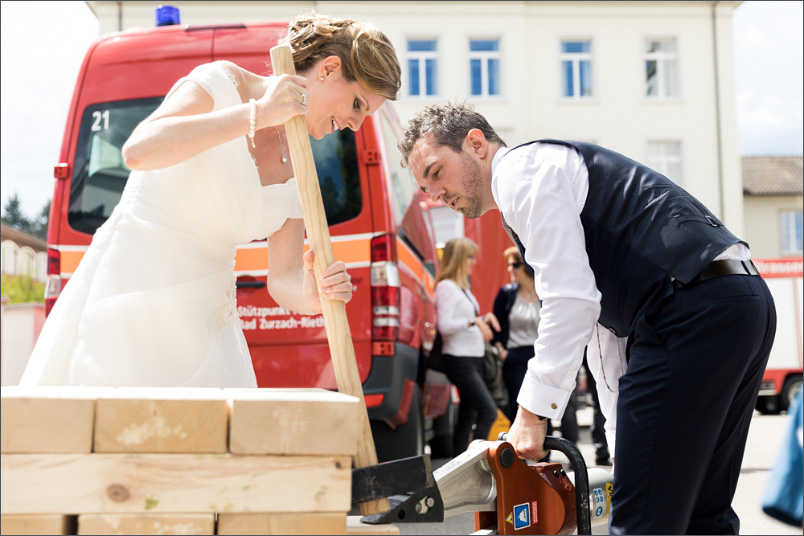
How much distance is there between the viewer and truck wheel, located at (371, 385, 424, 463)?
198 inches

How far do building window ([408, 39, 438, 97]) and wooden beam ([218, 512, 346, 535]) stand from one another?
80.9 ft

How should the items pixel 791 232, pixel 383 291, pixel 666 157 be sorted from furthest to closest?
pixel 791 232 < pixel 666 157 < pixel 383 291

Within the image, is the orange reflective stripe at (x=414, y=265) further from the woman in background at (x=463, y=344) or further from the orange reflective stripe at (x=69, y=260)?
the orange reflective stripe at (x=69, y=260)

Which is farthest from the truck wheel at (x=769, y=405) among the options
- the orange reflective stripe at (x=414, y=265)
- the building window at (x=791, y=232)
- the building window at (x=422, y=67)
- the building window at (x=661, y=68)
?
the building window at (x=791, y=232)

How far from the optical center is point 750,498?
573cm

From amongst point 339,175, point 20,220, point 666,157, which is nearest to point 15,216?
point 20,220

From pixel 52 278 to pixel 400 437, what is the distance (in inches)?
87.2

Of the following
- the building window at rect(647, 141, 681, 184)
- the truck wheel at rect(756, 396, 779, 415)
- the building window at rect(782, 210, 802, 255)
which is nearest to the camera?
the truck wheel at rect(756, 396, 779, 415)

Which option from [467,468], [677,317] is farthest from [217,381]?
[677,317]

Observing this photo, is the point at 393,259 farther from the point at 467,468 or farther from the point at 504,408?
the point at 504,408

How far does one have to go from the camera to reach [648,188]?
7.30 feet

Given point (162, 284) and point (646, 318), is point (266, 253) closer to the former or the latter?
point (162, 284)

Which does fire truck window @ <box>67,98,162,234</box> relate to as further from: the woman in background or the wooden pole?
the wooden pole

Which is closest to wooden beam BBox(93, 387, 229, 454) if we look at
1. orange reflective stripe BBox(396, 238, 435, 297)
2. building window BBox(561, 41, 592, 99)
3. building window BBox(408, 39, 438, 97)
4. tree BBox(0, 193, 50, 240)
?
orange reflective stripe BBox(396, 238, 435, 297)
